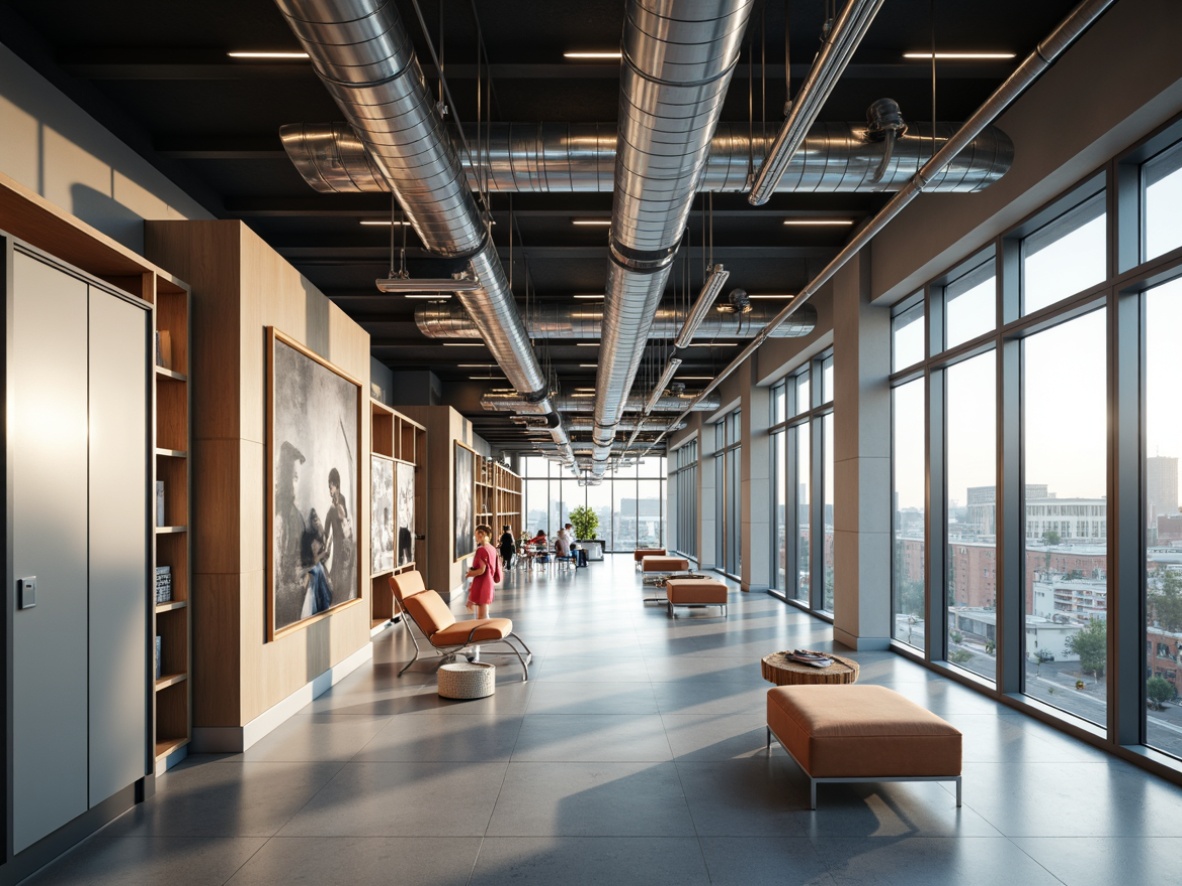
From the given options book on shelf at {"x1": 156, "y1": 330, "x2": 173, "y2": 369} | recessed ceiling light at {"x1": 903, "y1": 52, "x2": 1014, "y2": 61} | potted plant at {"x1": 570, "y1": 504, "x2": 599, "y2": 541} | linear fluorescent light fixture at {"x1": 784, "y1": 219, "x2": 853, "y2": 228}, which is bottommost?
potted plant at {"x1": 570, "y1": 504, "x2": 599, "y2": 541}

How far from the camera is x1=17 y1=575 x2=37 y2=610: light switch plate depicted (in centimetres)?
372

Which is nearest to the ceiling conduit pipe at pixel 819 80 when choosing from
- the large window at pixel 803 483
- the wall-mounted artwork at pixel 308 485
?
the wall-mounted artwork at pixel 308 485

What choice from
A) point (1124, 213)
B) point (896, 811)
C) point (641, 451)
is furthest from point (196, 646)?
point (641, 451)

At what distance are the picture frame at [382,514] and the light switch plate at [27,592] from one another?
6.44 meters

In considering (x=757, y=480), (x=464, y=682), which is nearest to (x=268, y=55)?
(x=464, y=682)

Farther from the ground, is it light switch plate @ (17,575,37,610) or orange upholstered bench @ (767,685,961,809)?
light switch plate @ (17,575,37,610)

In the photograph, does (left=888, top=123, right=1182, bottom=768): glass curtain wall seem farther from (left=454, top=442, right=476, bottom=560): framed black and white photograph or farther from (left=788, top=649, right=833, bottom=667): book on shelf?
(left=454, top=442, right=476, bottom=560): framed black and white photograph

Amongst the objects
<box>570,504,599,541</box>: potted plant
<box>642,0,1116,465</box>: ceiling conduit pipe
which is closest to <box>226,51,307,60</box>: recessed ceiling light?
<box>642,0,1116,465</box>: ceiling conduit pipe

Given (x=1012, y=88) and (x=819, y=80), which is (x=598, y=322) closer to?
(x=819, y=80)

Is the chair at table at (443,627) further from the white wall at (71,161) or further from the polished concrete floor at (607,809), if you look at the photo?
the white wall at (71,161)

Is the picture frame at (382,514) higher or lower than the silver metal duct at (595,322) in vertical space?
lower

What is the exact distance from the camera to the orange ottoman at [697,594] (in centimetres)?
1270

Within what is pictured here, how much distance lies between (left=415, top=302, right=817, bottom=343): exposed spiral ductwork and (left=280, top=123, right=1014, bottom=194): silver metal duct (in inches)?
185

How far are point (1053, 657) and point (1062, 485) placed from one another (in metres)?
1.34
